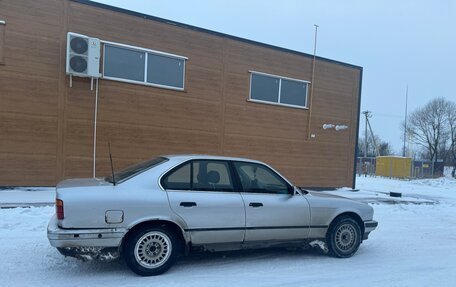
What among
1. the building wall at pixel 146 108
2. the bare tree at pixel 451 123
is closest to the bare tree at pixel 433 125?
the bare tree at pixel 451 123

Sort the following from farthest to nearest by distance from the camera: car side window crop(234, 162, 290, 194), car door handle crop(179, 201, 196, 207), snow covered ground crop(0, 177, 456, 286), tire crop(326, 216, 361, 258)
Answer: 1. tire crop(326, 216, 361, 258)
2. car side window crop(234, 162, 290, 194)
3. car door handle crop(179, 201, 196, 207)
4. snow covered ground crop(0, 177, 456, 286)

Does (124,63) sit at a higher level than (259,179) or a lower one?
higher

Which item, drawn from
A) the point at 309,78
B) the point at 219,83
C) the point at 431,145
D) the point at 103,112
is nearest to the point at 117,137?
the point at 103,112

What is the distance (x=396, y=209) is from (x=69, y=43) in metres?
11.0

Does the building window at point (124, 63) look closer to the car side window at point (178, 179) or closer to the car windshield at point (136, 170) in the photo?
the car windshield at point (136, 170)

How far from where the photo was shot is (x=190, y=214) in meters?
5.47

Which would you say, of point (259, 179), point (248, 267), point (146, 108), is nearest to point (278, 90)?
point (146, 108)

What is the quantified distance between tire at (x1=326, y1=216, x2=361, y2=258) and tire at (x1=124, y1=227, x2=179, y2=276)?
252 cm

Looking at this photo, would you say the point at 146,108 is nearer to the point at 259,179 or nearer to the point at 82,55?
the point at 82,55

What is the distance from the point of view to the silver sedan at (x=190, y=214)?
16.4 feet

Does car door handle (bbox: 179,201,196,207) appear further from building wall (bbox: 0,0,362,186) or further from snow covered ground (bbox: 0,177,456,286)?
building wall (bbox: 0,0,362,186)

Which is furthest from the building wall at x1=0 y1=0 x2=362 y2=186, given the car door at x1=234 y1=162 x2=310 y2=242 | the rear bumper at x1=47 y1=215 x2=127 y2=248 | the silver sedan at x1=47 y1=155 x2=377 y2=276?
the car door at x1=234 y1=162 x2=310 y2=242

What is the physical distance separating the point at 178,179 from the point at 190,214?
50 centimetres

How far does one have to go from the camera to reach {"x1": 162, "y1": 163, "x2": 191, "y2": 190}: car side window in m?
5.52
